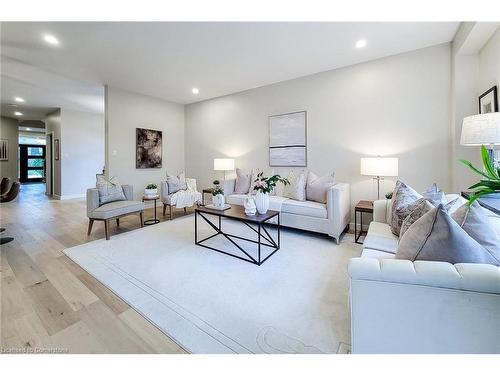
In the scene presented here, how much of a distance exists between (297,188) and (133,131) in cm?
380

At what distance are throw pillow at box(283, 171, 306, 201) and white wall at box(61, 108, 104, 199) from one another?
6.31 m

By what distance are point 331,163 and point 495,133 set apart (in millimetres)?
2146

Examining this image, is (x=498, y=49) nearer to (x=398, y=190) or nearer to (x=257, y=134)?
(x=398, y=190)

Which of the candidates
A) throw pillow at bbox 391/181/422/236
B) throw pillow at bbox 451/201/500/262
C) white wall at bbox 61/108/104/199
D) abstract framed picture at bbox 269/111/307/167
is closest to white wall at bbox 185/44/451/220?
abstract framed picture at bbox 269/111/307/167

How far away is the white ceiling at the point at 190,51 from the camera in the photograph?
2533 mm

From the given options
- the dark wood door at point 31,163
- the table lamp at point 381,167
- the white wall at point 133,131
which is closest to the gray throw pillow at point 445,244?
the table lamp at point 381,167

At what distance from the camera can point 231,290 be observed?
74.0 inches

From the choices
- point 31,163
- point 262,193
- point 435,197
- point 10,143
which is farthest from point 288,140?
point 31,163

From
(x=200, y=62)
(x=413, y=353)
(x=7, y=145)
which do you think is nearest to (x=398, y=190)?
(x=413, y=353)

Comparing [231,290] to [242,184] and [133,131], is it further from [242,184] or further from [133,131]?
[133,131]

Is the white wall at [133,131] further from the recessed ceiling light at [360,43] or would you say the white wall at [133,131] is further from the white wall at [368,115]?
the recessed ceiling light at [360,43]

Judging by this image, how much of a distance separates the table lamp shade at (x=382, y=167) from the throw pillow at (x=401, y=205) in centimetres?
94

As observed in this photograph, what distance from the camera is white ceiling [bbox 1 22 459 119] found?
253 centimetres

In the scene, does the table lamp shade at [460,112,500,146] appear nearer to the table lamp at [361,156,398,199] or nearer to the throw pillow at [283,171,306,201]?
the table lamp at [361,156,398,199]
